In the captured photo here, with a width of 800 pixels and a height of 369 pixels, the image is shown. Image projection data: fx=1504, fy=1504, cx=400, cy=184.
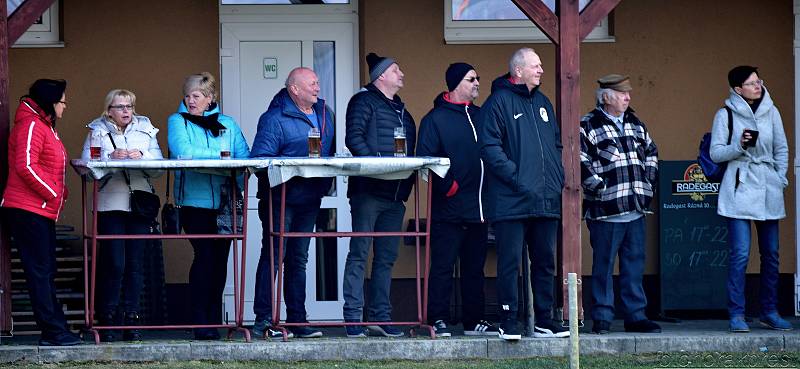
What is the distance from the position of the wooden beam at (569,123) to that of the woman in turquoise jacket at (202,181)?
210cm

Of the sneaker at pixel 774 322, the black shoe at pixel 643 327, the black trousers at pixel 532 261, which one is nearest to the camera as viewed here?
the black trousers at pixel 532 261

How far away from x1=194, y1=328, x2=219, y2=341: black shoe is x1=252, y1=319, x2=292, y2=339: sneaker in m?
0.25

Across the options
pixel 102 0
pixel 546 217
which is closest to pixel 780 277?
pixel 546 217

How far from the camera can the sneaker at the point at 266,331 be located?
31.5ft

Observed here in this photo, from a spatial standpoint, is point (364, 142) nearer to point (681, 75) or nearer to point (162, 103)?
point (162, 103)

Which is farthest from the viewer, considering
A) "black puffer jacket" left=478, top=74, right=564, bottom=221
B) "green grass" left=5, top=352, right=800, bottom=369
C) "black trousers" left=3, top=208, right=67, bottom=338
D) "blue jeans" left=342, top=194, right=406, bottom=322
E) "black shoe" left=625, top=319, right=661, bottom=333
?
"black shoe" left=625, top=319, right=661, bottom=333

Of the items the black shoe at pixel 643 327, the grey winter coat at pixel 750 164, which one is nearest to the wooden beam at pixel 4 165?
the black shoe at pixel 643 327

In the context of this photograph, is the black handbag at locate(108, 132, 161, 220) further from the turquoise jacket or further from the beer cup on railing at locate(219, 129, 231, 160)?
the beer cup on railing at locate(219, 129, 231, 160)

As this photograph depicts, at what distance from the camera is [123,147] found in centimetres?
Result: 960

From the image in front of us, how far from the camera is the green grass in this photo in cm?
904

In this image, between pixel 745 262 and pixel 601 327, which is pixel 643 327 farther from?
pixel 745 262

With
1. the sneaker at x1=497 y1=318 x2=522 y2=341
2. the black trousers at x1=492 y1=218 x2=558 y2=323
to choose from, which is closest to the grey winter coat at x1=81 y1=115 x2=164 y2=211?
the black trousers at x1=492 y1=218 x2=558 y2=323

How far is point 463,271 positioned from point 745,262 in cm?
191

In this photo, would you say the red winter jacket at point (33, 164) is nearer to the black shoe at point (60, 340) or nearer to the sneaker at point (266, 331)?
the black shoe at point (60, 340)
